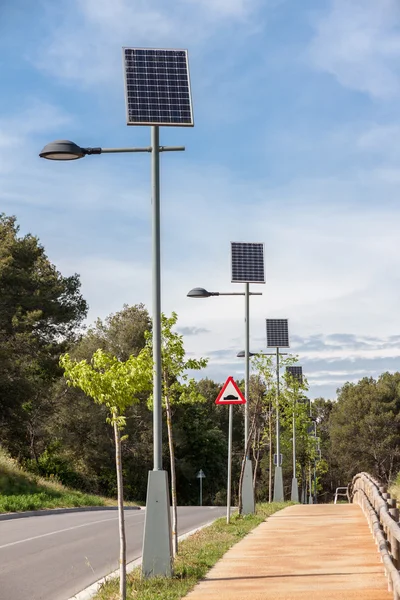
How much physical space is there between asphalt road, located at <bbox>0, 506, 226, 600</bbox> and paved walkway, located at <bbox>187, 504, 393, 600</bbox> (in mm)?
2373

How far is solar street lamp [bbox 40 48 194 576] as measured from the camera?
1296 centimetres

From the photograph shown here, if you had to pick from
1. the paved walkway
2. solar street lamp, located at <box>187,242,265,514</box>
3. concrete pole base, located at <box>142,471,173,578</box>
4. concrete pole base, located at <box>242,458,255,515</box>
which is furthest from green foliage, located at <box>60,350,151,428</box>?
concrete pole base, located at <box>242,458,255,515</box>

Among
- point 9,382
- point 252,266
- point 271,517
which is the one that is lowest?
point 271,517

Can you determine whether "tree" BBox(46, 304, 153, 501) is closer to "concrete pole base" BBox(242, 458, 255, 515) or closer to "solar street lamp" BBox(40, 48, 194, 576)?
"concrete pole base" BBox(242, 458, 255, 515)

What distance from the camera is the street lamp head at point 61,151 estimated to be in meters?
13.4

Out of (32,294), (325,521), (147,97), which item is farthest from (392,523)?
(32,294)

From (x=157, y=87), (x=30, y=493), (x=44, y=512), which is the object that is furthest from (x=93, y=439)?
(x=157, y=87)

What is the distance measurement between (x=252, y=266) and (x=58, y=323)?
26117mm

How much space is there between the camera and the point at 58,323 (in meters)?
54.6

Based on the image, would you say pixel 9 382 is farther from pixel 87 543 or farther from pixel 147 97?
pixel 147 97

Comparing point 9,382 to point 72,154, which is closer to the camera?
point 72,154

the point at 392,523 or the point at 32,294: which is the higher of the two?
the point at 32,294

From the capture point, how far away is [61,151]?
527 inches

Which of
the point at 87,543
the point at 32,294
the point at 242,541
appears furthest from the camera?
the point at 32,294
